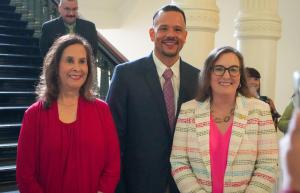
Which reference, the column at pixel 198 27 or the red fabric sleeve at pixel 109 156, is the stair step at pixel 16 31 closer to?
the column at pixel 198 27

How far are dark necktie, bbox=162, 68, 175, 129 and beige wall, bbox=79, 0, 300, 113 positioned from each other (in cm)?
576

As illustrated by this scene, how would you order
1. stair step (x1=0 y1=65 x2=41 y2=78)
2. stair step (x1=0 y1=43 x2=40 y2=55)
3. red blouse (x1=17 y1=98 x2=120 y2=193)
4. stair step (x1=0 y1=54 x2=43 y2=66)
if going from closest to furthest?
red blouse (x1=17 y1=98 x2=120 y2=193)
stair step (x1=0 y1=65 x2=41 y2=78)
stair step (x1=0 y1=54 x2=43 y2=66)
stair step (x1=0 y1=43 x2=40 y2=55)

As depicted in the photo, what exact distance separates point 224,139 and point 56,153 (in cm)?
92

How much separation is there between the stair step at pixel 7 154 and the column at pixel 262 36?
3126mm

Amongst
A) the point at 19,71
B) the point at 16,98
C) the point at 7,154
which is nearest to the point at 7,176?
the point at 7,154

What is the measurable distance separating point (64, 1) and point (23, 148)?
2.34m

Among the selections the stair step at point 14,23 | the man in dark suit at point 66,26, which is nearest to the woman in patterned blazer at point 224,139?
the man in dark suit at point 66,26

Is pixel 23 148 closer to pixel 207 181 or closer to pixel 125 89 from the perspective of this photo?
pixel 125 89

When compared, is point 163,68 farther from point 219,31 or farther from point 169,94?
point 219,31

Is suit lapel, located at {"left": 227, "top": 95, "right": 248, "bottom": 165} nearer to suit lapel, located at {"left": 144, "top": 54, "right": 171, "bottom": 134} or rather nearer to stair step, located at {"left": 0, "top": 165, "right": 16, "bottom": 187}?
suit lapel, located at {"left": 144, "top": 54, "right": 171, "bottom": 134}

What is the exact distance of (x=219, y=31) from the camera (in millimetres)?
9297

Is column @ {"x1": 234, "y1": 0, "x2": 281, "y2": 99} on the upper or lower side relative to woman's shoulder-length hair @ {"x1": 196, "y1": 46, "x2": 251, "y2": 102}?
upper

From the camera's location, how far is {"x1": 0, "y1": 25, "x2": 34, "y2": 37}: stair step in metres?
6.40

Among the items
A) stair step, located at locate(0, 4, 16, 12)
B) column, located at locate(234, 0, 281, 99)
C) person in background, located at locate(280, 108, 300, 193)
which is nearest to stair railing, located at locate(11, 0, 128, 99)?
stair step, located at locate(0, 4, 16, 12)
